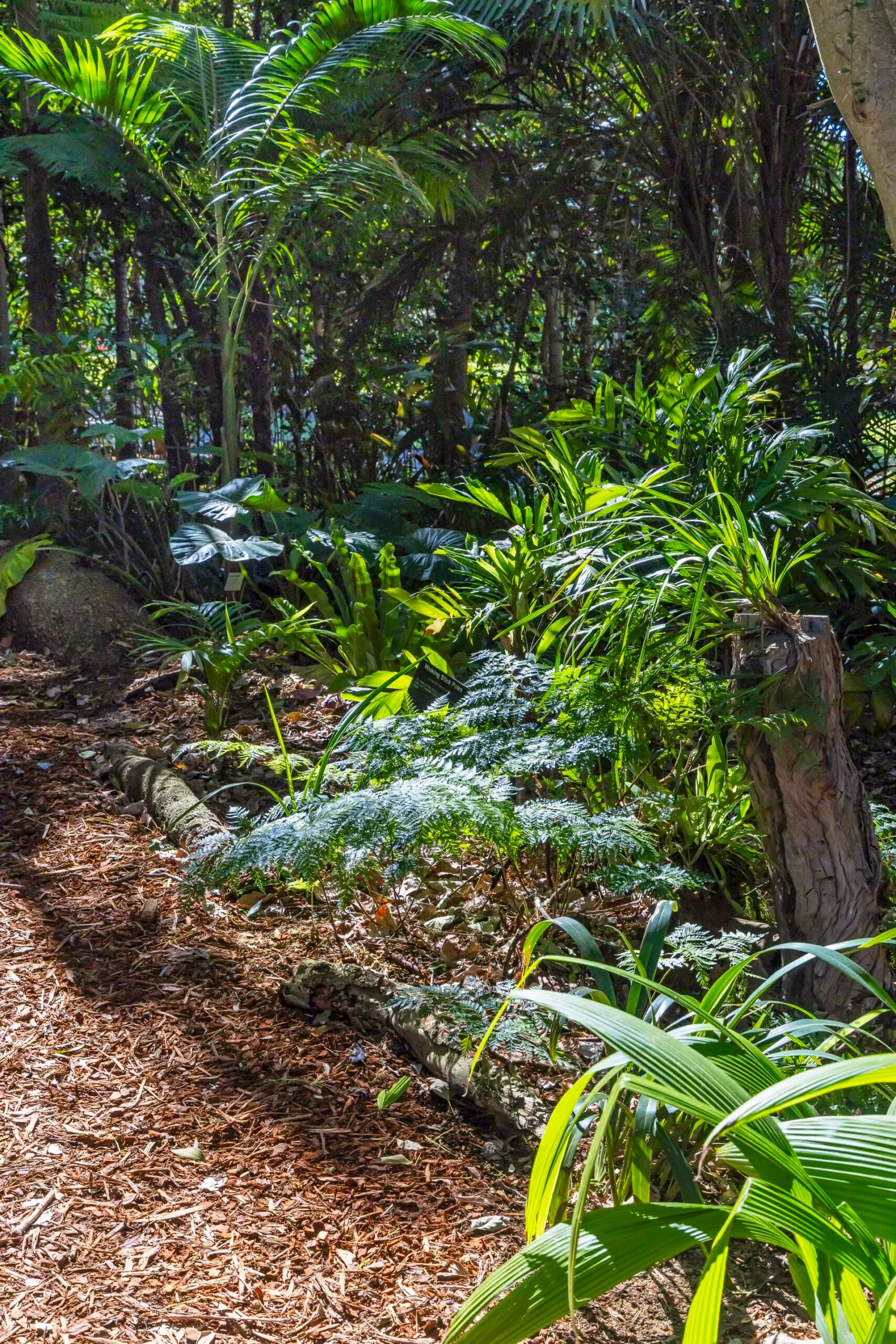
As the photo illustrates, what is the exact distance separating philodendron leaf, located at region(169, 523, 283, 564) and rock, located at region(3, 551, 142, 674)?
853 mm

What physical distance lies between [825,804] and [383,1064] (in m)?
1.01

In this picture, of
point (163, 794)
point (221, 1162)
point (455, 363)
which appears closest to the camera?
point (221, 1162)

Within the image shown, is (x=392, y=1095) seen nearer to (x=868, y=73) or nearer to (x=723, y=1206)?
(x=723, y=1206)

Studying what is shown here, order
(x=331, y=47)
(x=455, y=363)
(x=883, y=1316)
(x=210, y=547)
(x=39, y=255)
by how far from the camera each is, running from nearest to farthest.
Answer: (x=883, y=1316)
(x=210, y=547)
(x=331, y=47)
(x=39, y=255)
(x=455, y=363)

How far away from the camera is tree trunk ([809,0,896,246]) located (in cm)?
159

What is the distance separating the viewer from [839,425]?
4191 mm

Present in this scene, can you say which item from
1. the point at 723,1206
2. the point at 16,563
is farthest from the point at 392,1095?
the point at 16,563

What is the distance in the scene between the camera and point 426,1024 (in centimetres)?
201

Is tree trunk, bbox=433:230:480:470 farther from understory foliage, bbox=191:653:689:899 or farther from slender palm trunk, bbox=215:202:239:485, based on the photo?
understory foliage, bbox=191:653:689:899

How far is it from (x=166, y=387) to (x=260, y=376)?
0.54 metres

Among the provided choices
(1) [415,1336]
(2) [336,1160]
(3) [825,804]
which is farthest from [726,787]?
(1) [415,1336]

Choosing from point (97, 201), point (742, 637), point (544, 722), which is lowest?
point (544, 722)

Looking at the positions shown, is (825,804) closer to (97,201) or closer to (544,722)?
(544,722)

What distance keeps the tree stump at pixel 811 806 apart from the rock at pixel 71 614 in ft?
11.5
